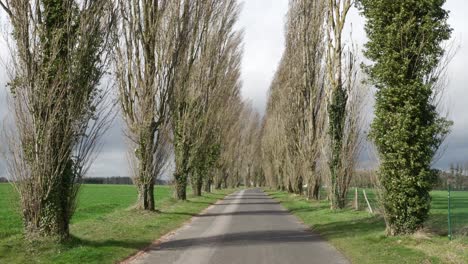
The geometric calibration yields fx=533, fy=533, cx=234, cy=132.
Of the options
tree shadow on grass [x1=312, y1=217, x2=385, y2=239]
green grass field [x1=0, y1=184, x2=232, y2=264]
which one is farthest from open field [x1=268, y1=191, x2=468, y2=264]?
green grass field [x1=0, y1=184, x2=232, y2=264]

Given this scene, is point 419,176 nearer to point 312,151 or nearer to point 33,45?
point 33,45

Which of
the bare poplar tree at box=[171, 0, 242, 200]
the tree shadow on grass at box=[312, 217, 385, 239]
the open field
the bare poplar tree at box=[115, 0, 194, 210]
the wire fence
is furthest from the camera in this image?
the bare poplar tree at box=[171, 0, 242, 200]

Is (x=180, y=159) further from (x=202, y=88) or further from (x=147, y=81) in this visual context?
(x=147, y=81)

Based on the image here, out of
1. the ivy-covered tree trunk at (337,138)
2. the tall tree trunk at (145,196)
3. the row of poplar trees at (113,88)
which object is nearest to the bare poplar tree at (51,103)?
the row of poplar trees at (113,88)

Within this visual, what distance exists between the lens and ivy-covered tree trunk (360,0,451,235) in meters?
14.8

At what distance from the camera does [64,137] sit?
13148 millimetres

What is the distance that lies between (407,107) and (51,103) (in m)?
9.47

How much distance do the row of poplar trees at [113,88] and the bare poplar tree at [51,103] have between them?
0.02 metres

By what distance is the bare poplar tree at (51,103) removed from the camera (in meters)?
12.8

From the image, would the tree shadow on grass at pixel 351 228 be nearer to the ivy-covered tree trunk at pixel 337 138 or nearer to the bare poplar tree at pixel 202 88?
the ivy-covered tree trunk at pixel 337 138

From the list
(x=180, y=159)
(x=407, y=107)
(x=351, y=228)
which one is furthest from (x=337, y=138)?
(x=180, y=159)

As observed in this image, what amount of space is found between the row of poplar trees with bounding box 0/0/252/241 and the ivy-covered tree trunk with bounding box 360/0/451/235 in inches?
308

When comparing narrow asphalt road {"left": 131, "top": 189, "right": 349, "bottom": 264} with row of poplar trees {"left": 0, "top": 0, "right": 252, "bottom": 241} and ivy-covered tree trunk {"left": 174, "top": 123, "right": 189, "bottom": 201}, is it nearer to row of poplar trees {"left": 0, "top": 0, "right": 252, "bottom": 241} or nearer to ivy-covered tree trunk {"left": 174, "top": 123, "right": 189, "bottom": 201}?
row of poplar trees {"left": 0, "top": 0, "right": 252, "bottom": 241}

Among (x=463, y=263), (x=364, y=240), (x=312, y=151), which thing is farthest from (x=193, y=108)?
(x=463, y=263)
